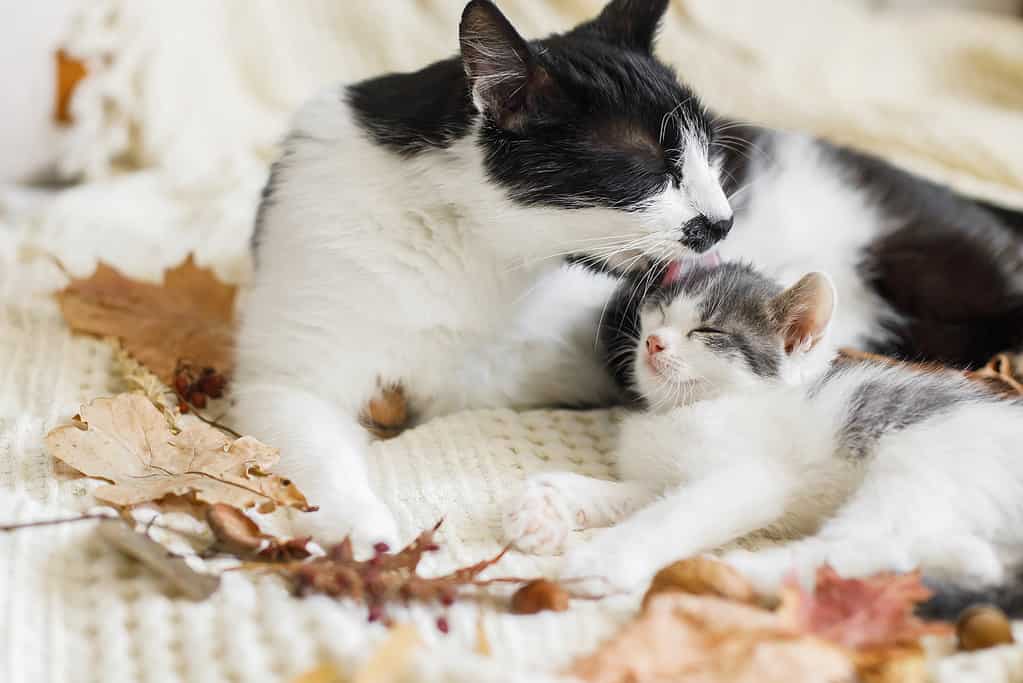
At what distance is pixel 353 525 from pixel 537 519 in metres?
0.19

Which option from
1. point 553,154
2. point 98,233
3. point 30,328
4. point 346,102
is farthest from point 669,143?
point 98,233

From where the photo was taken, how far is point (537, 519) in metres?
1.05

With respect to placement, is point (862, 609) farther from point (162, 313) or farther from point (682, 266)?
point (162, 313)

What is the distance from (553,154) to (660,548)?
18.3 inches

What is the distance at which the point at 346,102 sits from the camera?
1.39 m

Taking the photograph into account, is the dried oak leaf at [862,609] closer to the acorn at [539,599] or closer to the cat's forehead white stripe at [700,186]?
the acorn at [539,599]

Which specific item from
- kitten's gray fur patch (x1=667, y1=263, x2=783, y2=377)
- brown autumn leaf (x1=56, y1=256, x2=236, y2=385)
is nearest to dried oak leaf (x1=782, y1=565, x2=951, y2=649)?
kitten's gray fur patch (x1=667, y1=263, x2=783, y2=377)

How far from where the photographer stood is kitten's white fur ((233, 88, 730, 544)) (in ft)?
3.93

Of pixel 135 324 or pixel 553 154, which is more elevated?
pixel 553 154

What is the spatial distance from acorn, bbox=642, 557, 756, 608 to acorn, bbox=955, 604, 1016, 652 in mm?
177

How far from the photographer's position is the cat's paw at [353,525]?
3.37 ft

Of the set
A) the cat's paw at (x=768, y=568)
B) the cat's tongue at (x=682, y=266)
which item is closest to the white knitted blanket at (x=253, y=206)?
the cat's paw at (x=768, y=568)

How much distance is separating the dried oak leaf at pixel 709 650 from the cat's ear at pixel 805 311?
46 centimetres

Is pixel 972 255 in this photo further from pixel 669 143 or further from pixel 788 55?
pixel 788 55
